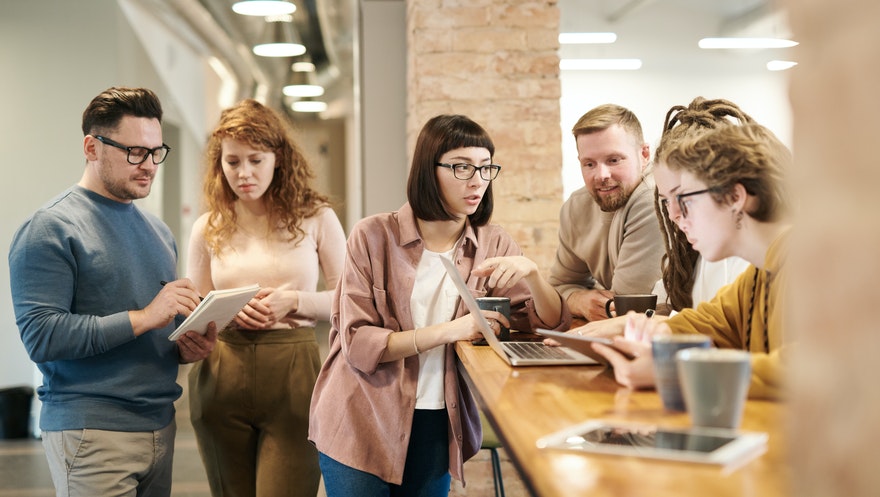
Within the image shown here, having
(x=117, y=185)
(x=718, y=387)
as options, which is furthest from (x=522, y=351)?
(x=117, y=185)

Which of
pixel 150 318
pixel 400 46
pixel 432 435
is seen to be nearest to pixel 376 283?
pixel 432 435

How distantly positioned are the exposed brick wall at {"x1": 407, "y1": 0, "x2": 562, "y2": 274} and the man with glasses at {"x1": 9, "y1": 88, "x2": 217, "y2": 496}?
54.0 inches

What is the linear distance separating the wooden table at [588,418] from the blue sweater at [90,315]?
110 centimetres

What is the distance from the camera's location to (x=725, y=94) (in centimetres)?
420

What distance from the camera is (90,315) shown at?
238cm

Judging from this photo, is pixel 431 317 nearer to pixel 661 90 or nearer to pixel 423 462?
pixel 423 462

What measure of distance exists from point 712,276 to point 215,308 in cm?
132

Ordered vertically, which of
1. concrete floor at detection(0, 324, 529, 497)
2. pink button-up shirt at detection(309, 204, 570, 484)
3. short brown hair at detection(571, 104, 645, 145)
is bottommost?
concrete floor at detection(0, 324, 529, 497)

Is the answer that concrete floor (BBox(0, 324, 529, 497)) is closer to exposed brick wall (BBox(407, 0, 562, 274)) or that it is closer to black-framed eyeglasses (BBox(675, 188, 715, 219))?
exposed brick wall (BBox(407, 0, 562, 274))

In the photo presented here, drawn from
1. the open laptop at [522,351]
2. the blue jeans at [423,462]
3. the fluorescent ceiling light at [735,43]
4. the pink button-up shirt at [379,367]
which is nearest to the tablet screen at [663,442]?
the open laptop at [522,351]

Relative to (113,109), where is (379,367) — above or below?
below

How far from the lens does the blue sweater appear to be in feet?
7.64

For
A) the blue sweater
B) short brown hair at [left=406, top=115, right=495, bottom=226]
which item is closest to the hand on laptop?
short brown hair at [left=406, top=115, right=495, bottom=226]

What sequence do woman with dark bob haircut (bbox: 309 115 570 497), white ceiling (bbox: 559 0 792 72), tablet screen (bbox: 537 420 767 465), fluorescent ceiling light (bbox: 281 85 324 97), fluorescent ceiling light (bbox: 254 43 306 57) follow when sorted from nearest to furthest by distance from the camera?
1. tablet screen (bbox: 537 420 767 465)
2. woman with dark bob haircut (bbox: 309 115 570 497)
3. white ceiling (bbox: 559 0 792 72)
4. fluorescent ceiling light (bbox: 254 43 306 57)
5. fluorescent ceiling light (bbox: 281 85 324 97)
